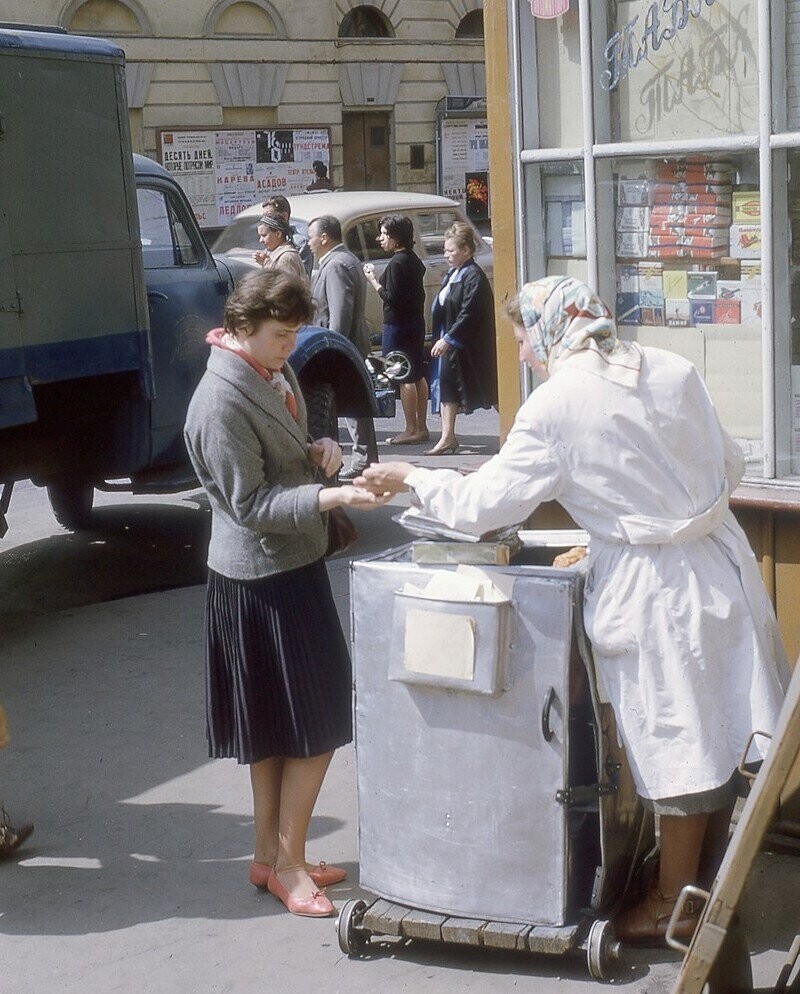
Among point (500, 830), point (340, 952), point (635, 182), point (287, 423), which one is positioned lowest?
point (340, 952)

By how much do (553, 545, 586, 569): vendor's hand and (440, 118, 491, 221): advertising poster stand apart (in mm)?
24335

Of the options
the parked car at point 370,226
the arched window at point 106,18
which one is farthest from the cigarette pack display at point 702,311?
Answer: the arched window at point 106,18

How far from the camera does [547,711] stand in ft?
11.7

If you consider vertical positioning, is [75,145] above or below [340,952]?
above

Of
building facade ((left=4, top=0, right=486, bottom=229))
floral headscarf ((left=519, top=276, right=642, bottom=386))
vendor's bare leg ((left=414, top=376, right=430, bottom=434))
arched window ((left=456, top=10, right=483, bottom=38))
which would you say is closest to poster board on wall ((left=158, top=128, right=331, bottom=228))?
building facade ((left=4, top=0, right=486, bottom=229))

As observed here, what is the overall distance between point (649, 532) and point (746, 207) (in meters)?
1.56

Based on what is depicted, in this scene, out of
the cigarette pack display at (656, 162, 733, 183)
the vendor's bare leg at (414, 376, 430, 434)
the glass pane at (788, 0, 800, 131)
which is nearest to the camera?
the glass pane at (788, 0, 800, 131)

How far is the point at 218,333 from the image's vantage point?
407 cm

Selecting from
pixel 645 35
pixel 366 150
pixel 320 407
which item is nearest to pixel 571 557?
pixel 645 35

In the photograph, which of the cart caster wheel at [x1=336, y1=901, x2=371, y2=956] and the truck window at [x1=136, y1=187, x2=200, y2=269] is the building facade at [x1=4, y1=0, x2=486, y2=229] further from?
the cart caster wheel at [x1=336, y1=901, x2=371, y2=956]

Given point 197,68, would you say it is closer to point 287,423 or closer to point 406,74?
point 406,74

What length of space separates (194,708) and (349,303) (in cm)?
480

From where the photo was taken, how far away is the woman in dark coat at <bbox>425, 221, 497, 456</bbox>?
10641mm

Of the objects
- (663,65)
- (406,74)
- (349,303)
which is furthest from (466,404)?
(406,74)
